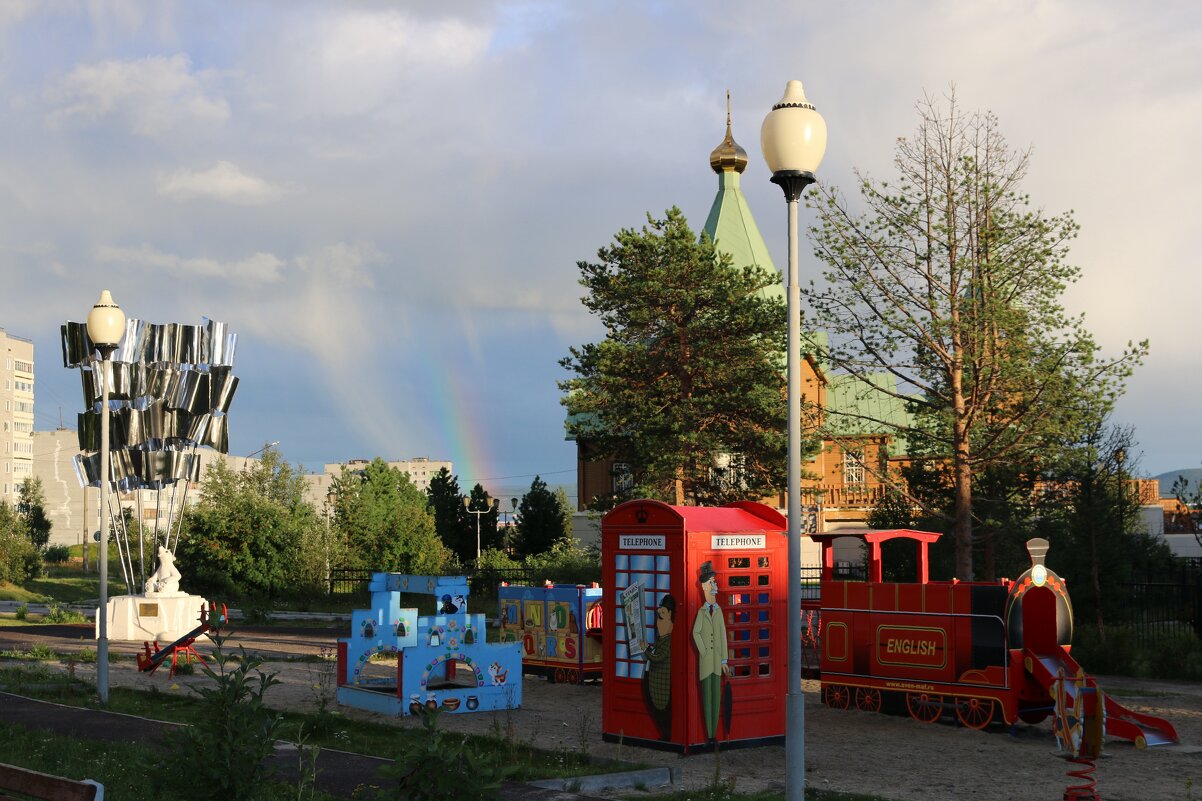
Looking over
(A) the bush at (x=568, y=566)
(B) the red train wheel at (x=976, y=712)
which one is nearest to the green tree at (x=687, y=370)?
(A) the bush at (x=568, y=566)

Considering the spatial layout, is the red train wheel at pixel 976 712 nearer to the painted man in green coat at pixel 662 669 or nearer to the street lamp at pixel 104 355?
the painted man in green coat at pixel 662 669

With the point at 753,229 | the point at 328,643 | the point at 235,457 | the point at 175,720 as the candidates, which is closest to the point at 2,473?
the point at 235,457

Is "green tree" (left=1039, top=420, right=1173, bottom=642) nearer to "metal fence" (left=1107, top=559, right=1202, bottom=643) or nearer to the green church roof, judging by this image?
"metal fence" (left=1107, top=559, right=1202, bottom=643)

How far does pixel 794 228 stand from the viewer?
9.31m

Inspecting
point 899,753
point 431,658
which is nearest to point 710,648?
point 899,753

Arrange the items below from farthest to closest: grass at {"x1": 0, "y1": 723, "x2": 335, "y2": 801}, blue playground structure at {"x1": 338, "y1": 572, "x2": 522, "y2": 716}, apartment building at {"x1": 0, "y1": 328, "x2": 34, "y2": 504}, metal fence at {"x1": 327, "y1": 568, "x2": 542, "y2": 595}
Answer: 1. apartment building at {"x1": 0, "y1": 328, "x2": 34, "y2": 504}
2. metal fence at {"x1": 327, "y1": 568, "x2": 542, "y2": 595}
3. blue playground structure at {"x1": 338, "y1": 572, "x2": 522, "y2": 716}
4. grass at {"x1": 0, "y1": 723, "x2": 335, "y2": 801}

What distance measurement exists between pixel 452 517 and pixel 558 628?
53.8 meters

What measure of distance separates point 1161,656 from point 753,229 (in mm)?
32973

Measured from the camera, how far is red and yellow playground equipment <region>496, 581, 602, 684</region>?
21.4 meters

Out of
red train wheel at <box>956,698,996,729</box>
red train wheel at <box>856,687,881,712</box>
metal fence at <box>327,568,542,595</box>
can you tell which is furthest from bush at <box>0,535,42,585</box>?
red train wheel at <box>956,698,996,729</box>

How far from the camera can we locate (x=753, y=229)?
53.9 meters

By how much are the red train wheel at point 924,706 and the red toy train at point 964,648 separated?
0.01 meters

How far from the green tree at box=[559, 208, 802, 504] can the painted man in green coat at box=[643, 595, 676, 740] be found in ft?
A: 72.9

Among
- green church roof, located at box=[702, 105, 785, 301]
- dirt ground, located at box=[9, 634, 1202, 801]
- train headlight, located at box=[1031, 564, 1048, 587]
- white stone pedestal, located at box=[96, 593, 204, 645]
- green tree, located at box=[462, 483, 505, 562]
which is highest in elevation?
green church roof, located at box=[702, 105, 785, 301]
